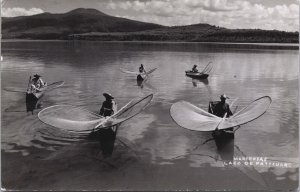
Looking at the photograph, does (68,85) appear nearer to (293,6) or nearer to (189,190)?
(189,190)

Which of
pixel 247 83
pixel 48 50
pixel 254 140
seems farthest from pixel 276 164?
pixel 48 50

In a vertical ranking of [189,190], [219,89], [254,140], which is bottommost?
[189,190]

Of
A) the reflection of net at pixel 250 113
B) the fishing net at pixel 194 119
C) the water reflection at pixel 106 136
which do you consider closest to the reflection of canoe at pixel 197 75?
the fishing net at pixel 194 119

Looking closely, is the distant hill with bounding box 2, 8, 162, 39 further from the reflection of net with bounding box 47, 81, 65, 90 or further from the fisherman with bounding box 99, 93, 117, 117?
the fisherman with bounding box 99, 93, 117, 117

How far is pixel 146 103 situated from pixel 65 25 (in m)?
2.90

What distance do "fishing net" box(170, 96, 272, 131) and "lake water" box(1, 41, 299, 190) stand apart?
43cm

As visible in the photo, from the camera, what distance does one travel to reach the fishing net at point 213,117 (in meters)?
8.87

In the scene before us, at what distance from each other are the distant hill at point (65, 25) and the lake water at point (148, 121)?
1.16ft

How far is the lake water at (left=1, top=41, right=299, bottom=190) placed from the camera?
308 inches

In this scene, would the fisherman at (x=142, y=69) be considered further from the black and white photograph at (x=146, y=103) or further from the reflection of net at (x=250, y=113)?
the reflection of net at (x=250, y=113)

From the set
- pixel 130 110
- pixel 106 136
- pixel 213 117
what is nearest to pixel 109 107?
pixel 130 110

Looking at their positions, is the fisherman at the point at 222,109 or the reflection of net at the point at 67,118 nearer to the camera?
the reflection of net at the point at 67,118

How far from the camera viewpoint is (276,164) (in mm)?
8180

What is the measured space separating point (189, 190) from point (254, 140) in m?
2.41
